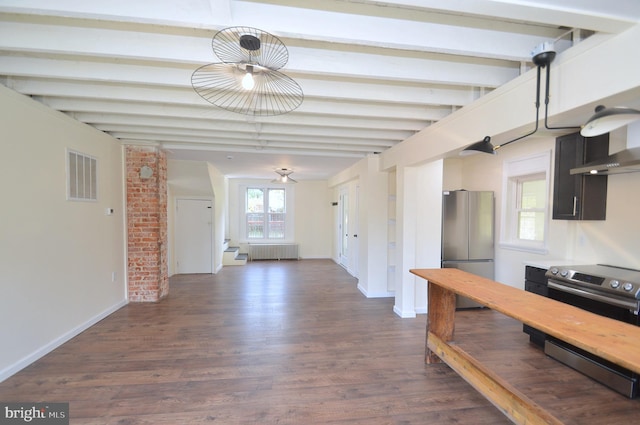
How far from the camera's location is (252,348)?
2980 mm

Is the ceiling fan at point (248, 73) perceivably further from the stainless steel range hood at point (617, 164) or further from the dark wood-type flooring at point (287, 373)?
the stainless steel range hood at point (617, 164)

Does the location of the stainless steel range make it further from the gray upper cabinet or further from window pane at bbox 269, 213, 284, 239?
window pane at bbox 269, 213, 284, 239

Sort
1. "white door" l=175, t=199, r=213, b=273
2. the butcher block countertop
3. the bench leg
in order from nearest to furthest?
the butcher block countertop
the bench leg
"white door" l=175, t=199, r=213, b=273

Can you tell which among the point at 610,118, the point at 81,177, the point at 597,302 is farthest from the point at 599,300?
the point at 81,177

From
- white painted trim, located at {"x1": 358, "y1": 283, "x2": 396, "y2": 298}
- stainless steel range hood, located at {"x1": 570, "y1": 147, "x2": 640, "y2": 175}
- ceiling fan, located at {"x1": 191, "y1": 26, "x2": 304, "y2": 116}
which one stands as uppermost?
ceiling fan, located at {"x1": 191, "y1": 26, "x2": 304, "y2": 116}

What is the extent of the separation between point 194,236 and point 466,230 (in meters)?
5.55

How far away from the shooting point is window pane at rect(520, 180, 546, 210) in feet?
12.6

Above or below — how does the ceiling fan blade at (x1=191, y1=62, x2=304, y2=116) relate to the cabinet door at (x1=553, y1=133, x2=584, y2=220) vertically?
above

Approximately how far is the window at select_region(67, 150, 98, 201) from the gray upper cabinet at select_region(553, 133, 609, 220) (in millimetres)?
5569

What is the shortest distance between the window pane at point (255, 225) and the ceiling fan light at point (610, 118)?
7.84 metres

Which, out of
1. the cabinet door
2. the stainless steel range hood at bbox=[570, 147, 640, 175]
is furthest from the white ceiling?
the cabinet door

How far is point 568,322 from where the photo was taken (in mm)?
1488

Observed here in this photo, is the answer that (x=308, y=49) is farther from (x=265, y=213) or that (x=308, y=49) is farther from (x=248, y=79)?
(x=265, y=213)

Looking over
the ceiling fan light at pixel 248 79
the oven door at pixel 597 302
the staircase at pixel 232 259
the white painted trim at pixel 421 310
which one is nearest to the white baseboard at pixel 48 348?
the ceiling fan light at pixel 248 79
